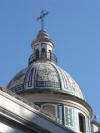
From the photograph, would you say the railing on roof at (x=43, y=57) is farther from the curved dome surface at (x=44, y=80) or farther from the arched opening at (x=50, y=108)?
the arched opening at (x=50, y=108)

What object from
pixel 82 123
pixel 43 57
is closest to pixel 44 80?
pixel 82 123

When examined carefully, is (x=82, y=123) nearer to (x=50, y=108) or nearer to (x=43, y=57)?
(x=50, y=108)

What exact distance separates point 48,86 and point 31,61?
416 centimetres

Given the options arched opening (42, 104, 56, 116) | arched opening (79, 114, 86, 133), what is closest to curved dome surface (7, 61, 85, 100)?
arched opening (42, 104, 56, 116)

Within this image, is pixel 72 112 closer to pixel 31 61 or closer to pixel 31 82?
pixel 31 82

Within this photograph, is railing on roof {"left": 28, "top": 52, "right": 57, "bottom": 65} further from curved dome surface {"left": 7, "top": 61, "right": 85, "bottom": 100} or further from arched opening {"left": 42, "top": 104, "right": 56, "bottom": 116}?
arched opening {"left": 42, "top": 104, "right": 56, "bottom": 116}

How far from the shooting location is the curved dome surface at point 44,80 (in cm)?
2088

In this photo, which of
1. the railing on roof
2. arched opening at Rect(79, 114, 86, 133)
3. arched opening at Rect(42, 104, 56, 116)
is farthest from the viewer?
the railing on roof

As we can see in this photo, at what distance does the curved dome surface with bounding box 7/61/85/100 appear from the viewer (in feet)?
68.5

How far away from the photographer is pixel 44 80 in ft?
69.6

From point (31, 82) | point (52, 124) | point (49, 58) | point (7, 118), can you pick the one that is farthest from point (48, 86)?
point (7, 118)

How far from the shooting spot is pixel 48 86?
2075cm

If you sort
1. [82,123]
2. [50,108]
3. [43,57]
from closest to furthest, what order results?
[50,108], [82,123], [43,57]

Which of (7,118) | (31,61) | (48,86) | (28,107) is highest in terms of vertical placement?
(31,61)
